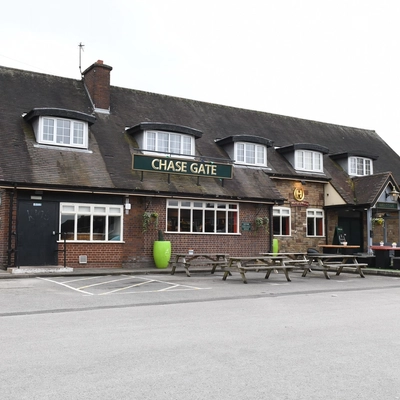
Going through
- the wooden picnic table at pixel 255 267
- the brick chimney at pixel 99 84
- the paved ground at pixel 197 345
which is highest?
the brick chimney at pixel 99 84

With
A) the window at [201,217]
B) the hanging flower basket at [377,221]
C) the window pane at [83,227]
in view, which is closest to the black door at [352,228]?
the hanging flower basket at [377,221]

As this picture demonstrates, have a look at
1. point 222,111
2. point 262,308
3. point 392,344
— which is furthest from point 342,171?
point 392,344

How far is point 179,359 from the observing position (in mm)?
5715

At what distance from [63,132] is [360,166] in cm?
1638

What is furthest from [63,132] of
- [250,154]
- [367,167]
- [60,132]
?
[367,167]

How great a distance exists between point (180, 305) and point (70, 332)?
3382 millimetres

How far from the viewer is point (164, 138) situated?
21516 millimetres

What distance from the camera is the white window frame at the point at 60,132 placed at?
18.9 meters

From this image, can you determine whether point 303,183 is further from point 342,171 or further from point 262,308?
point 262,308

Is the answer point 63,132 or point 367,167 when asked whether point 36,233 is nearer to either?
point 63,132

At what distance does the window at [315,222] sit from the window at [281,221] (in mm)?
1374

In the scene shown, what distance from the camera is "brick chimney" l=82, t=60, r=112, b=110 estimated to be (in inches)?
891

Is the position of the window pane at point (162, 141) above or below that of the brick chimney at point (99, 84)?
below

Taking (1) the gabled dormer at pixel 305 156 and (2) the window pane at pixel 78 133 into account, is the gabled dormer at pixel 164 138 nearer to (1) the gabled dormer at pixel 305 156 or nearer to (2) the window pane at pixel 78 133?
(2) the window pane at pixel 78 133
